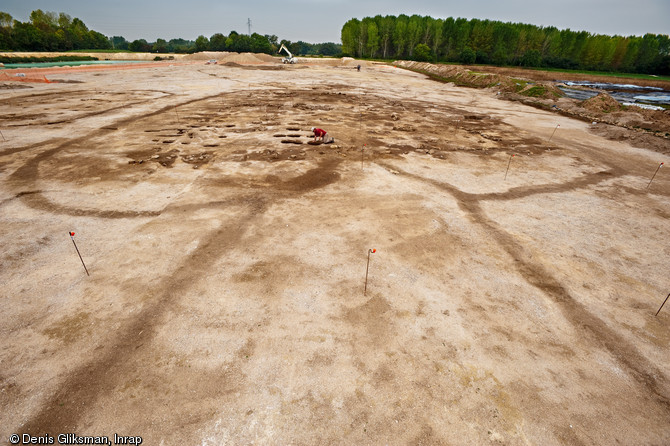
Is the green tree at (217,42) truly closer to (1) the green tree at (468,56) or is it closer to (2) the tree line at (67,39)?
(2) the tree line at (67,39)

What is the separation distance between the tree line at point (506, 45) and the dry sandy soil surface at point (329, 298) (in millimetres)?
87758

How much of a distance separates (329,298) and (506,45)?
347 ft

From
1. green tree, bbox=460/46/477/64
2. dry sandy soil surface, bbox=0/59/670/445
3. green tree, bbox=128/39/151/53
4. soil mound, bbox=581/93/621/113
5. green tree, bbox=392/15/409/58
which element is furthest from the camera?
green tree, bbox=128/39/151/53

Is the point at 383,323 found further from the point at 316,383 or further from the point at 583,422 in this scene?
the point at 583,422

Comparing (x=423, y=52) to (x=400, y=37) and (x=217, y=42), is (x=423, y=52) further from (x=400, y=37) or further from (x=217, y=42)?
(x=217, y=42)

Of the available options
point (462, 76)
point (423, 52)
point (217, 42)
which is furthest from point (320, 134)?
point (217, 42)

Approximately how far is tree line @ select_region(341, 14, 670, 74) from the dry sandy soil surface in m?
87.8

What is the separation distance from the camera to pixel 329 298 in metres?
6.65

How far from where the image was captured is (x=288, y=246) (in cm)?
830

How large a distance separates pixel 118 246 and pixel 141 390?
4.86 m

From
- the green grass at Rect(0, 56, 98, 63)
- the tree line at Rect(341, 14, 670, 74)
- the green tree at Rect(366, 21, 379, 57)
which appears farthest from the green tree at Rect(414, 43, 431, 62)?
the green grass at Rect(0, 56, 98, 63)

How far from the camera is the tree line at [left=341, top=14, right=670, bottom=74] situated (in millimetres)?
76438

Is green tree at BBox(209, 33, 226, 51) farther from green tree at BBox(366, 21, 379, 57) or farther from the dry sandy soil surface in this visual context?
the dry sandy soil surface

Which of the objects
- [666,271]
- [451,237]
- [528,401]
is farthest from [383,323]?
[666,271]
